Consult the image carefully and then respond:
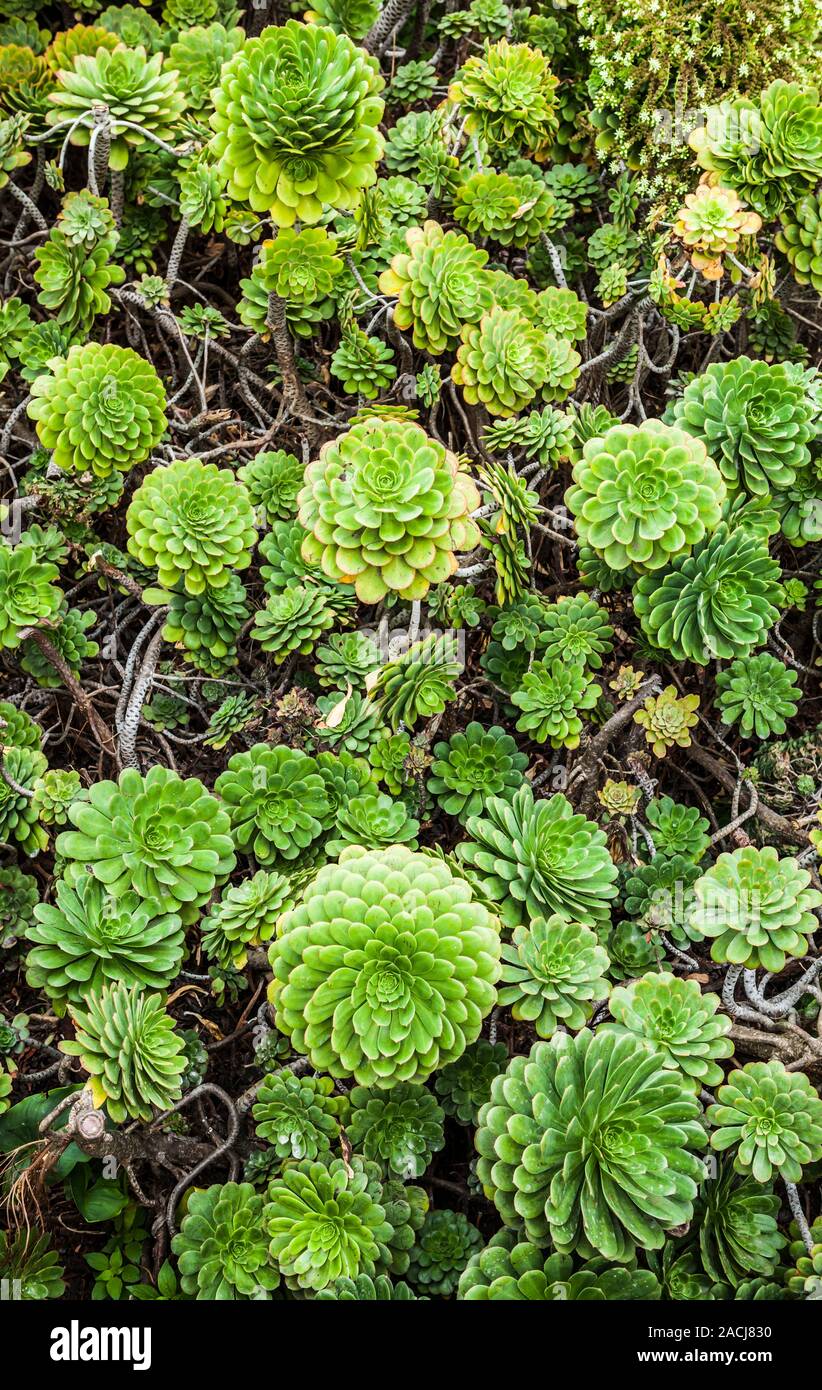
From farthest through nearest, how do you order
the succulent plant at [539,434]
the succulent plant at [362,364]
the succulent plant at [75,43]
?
the succulent plant at [75,43], the succulent plant at [362,364], the succulent plant at [539,434]

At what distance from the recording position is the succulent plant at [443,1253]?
1.17 metres

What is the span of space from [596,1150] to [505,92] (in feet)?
5.10

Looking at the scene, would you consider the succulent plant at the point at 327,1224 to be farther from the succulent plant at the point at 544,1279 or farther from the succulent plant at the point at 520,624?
the succulent plant at the point at 520,624

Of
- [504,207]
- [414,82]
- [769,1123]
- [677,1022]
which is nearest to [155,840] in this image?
[677,1022]

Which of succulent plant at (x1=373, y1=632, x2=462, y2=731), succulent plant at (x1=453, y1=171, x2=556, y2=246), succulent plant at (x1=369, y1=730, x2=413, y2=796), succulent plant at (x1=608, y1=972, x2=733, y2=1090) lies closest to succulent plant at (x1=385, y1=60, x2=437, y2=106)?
succulent plant at (x1=453, y1=171, x2=556, y2=246)

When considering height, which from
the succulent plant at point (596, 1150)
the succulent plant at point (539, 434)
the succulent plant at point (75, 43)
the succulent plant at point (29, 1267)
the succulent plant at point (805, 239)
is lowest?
the succulent plant at point (29, 1267)

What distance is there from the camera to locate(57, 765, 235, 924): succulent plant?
1.20 m

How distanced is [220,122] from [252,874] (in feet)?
3.25

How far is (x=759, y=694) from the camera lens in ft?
4.66

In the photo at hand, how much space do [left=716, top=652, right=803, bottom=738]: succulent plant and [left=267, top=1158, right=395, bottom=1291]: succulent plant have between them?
0.77 meters

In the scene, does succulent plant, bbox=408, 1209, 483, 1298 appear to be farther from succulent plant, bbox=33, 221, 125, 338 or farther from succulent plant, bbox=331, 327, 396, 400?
succulent plant, bbox=33, 221, 125, 338

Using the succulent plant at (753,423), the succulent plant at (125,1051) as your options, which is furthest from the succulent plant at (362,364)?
the succulent plant at (125,1051)

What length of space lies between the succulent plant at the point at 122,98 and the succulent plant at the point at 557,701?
1082mm

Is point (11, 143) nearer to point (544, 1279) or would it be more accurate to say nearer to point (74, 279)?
point (74, 279)
